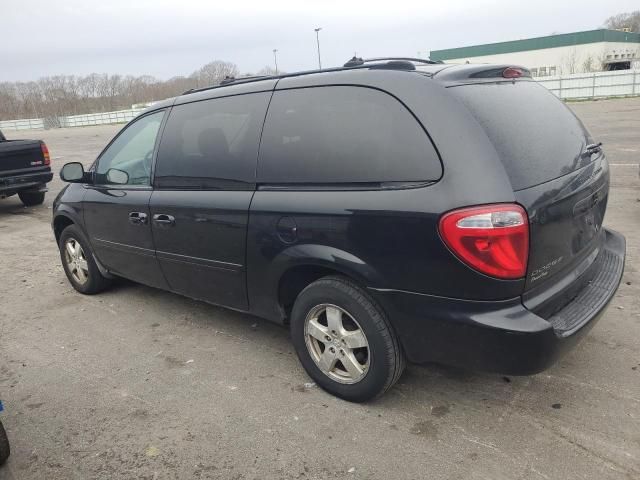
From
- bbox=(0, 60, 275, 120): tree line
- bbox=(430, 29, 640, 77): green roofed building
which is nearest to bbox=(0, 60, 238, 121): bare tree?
bbox=(0, 60, 275, 120): tree line

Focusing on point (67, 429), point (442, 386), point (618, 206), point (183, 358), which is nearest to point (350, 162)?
point (442, 386)

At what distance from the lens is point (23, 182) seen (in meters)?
9.57

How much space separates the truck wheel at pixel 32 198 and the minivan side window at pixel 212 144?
8.05m

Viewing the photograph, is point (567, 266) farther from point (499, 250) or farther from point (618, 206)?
point (618, 206)

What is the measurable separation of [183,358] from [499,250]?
7.79 ft

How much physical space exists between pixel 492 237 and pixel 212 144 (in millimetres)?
A: 1984

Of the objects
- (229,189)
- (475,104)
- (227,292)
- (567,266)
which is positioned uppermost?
(475,104)

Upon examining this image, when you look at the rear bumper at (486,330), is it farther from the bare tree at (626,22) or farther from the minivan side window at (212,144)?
the bare tree at (626,22)

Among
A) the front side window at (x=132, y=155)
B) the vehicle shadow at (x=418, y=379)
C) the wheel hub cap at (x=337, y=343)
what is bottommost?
the vehicle shadow at (x=418, y=379)

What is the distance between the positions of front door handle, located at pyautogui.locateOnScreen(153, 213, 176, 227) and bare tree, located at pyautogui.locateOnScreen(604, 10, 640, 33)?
109 m

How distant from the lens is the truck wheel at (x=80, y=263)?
493cm

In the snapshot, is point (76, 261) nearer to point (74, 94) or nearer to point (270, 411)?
point (270, 411)

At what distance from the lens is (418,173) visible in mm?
2518

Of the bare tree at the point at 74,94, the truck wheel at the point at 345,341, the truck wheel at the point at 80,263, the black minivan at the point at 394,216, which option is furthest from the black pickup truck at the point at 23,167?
the bare tree at the point at 74,94
